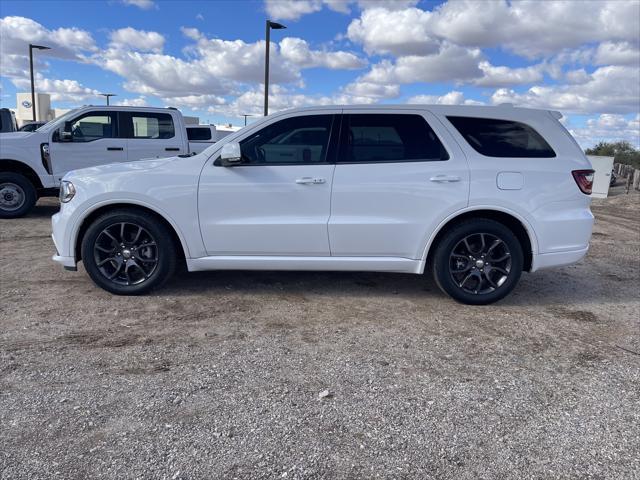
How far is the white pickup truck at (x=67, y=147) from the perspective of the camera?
862 cm

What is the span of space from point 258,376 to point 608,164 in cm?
1771

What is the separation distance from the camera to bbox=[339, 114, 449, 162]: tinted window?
452 centimetres

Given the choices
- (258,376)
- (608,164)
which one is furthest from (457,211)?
(608,164)

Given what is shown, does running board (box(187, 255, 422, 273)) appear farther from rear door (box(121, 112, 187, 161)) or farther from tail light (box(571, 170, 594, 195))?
rear door (box(121, 112, 187, 161))

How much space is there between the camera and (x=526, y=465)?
2404 mm

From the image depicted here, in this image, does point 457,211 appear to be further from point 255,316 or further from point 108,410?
point 108,410

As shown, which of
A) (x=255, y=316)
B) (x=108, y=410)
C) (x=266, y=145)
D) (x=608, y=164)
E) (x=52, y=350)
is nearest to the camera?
(x=108, y=410)

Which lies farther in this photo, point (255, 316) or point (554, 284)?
point (554, 284)

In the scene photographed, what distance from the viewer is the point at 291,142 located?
4555 mm

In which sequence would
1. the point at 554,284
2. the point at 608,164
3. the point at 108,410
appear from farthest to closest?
the point at 608,164, the point at 554,284, the point at 108,410

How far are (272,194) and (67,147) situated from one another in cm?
593

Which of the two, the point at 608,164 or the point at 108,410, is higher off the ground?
the point at 608,164

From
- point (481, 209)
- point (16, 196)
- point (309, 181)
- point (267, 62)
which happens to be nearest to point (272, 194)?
point (309, 181)

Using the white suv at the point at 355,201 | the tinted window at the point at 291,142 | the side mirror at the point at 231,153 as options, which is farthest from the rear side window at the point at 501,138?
the side mirror at the point at 231,153
